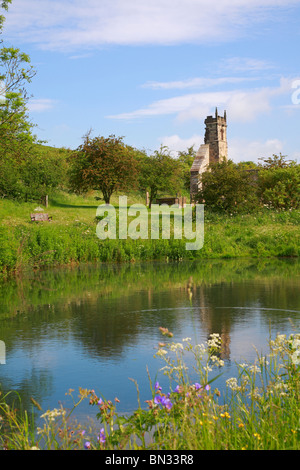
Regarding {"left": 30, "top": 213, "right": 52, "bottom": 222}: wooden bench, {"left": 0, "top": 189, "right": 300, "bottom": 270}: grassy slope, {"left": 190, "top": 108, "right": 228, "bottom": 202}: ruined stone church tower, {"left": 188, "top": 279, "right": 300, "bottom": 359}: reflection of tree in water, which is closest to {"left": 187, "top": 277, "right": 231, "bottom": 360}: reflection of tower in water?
{"left": 188, "top": 279, "right": 300, "bottom": 359}: reflection of tree in water

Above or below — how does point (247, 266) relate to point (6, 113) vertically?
below

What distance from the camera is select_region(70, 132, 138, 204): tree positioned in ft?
111

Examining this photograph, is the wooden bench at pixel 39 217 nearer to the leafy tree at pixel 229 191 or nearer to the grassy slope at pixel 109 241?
the grassy slope at pixel 109 241

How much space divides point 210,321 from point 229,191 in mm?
21297

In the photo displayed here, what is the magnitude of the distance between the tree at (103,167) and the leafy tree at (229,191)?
189 inches

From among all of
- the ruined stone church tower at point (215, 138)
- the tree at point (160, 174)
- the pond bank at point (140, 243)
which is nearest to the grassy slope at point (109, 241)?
the pond bank at point (140, 243)

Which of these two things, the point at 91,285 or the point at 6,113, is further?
the point at 6,113

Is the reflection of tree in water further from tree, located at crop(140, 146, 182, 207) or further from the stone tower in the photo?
the stone tower

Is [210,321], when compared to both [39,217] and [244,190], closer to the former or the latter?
[39,217]

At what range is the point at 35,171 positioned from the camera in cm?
3662
